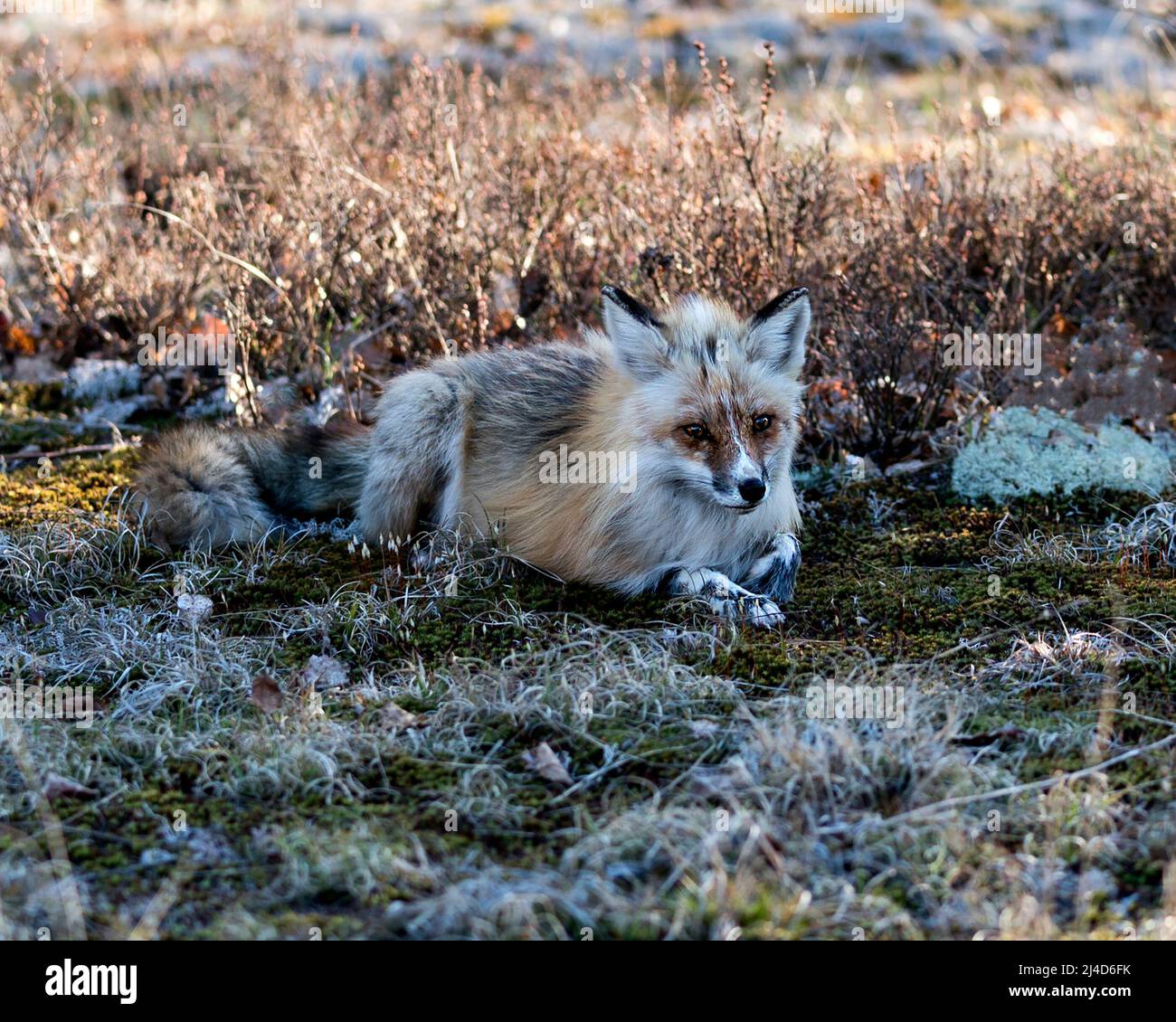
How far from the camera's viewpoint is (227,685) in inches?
194

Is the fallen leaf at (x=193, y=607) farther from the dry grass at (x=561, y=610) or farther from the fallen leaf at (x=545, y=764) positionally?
the fallen leaf at (x=545, y=764)

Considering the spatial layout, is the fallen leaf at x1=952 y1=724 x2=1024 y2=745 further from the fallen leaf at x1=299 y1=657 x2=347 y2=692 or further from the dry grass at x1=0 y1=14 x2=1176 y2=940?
the fallen leaf at x1=299 y1=657 x2=347 y2=692

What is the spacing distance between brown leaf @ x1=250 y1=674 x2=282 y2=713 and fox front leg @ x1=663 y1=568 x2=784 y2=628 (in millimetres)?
1842

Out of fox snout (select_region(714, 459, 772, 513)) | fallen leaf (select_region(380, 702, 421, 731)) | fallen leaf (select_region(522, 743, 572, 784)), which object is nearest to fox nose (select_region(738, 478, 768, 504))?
fox snout (select_region(714, 459, 772, 513))

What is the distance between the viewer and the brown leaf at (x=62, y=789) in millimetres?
4129

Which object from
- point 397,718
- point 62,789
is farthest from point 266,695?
point 62,789

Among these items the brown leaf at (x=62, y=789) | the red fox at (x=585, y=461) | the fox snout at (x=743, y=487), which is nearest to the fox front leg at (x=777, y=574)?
the red fox at (x=585, y=461)

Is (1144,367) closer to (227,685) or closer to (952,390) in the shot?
A: (952,390)

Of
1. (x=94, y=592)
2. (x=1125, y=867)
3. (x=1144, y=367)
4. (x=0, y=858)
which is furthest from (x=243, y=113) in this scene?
(x=1125, y=867)

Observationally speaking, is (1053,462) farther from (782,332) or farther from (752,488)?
(752,488)

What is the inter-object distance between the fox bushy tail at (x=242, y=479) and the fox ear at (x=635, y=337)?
5.70 ft

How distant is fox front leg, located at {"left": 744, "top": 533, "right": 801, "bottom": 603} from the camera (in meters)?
5.74

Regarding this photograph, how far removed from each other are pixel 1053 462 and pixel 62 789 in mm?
5119

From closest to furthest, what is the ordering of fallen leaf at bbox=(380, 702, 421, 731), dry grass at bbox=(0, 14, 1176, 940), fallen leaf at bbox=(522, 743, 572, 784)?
dry grass at bbox=(0, 14, 1176, 940)
fallen leaf at bbox=(522, 743, 572, 784)
fallen leaf at bbox=(380, 702, 421, 731)
